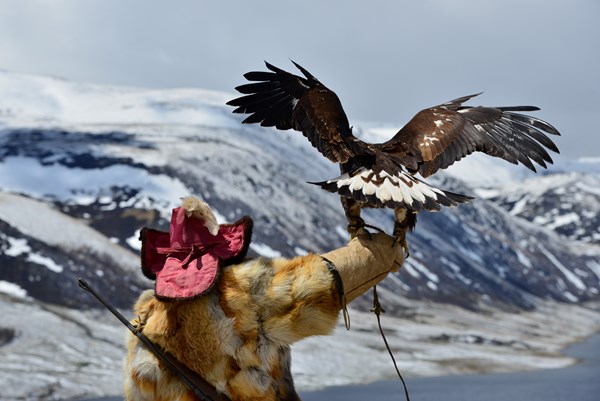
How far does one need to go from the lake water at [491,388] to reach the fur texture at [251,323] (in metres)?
45.1

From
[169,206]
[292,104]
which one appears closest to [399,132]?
[292,104]

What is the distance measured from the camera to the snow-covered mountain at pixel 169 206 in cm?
7206

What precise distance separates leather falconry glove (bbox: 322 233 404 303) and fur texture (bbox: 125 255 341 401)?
9 cm

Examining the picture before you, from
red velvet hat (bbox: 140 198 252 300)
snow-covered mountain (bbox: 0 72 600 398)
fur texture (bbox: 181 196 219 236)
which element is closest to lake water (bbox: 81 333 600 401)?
snow-covered mountain (bbox: 0 72 600 398)

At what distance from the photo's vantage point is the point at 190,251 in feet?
14.6

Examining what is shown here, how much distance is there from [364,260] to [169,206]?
8047 centimetres

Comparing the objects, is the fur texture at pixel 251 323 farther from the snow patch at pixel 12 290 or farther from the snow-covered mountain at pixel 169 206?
the snow patch at pixel 12 290

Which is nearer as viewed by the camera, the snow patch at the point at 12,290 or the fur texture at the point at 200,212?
the fur texture at the point at 200,212

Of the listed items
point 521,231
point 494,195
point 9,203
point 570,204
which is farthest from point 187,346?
point 494,195

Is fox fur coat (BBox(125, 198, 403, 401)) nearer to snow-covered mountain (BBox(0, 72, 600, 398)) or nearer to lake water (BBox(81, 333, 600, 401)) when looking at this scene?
lake water (BBox(81, 333, 600, 401))

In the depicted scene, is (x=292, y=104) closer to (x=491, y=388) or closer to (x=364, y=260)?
(x=364, y=260)

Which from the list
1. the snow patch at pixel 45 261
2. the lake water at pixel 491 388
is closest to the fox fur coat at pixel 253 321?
the lake water at pixel 491 388

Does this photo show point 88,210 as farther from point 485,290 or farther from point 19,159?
point 485,290

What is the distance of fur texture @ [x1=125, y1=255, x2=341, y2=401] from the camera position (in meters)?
4.27
